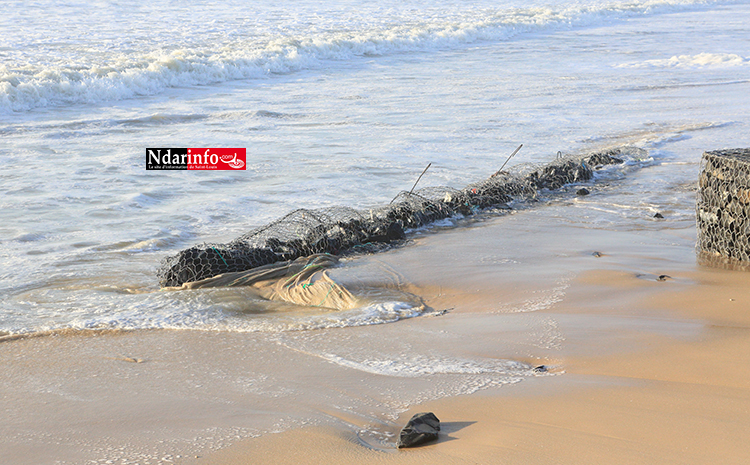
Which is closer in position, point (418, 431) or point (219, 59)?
point (418, 431)

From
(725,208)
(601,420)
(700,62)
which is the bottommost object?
(601,420)

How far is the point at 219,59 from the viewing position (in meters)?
20.3

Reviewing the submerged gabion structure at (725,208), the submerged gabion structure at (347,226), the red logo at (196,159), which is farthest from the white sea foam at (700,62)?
the submerged gabion structure at (725,208)

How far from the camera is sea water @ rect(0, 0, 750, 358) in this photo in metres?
5.67

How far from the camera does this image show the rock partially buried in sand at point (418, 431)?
2682 mm

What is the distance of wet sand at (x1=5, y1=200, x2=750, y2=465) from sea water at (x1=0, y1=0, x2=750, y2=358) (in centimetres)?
49

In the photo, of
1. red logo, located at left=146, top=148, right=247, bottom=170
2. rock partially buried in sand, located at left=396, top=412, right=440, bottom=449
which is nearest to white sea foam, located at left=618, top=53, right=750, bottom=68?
red logo, located at left=146, top=148, right=247, bottom=170

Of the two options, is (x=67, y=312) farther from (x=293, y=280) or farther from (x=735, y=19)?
(x=735, y=19)

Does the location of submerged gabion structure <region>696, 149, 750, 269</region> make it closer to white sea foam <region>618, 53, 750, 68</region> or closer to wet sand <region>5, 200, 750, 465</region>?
wet sand <region>5, 200, 750, 465</region>

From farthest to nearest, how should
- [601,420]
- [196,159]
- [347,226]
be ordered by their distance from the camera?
[196,159], [347,226], [601,420]

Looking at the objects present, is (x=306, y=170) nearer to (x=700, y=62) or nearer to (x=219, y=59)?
(x=219, y=59)

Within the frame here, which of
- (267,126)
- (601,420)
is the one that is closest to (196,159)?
(267,126)

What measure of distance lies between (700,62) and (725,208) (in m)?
17.3

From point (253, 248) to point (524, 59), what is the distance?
19515 millimetres
